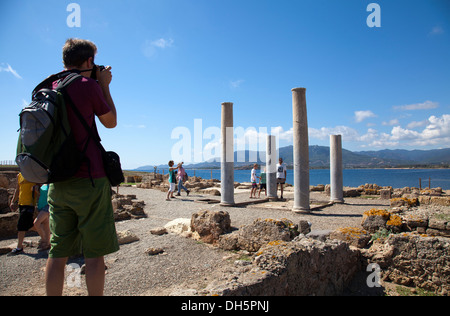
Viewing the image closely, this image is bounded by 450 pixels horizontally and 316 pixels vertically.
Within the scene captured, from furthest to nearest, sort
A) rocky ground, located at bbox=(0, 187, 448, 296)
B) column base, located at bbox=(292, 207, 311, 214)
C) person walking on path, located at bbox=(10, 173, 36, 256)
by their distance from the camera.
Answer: column base, located at bbox=(292, 207, 311, 214) → person walking on path, located at bbox=(10, 173, 36, 256) → rocky ground, located at bbox=(0, 187, 448, 296)

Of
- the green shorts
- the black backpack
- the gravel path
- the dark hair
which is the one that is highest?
the dark hair

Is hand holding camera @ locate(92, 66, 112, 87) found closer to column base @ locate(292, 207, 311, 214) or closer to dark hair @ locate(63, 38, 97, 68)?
dark hair @ locate(63, 38, 97, 68)

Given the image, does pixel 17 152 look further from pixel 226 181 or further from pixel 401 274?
pixel 226 181

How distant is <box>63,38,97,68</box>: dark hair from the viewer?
7.52 ft

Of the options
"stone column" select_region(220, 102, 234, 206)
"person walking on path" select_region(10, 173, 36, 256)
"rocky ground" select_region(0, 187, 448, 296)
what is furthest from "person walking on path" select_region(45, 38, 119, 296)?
"stone column" select_region(220, 102, 234, 206)

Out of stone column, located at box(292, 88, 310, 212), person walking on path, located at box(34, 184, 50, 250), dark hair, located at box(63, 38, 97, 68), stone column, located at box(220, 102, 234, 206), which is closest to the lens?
dark hair, located at box(63, 38, 97, 68)

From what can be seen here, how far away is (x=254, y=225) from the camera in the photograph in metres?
5.57

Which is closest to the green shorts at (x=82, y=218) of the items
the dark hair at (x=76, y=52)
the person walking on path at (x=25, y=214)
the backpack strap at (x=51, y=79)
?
the backpack strap at (x=51, y=79)

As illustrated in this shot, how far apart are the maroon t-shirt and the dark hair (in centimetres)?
27

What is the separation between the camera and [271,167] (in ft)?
46.6

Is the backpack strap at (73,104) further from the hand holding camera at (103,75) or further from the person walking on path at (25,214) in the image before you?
the person walking on path at (25,214)

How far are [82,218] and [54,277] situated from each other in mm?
480
